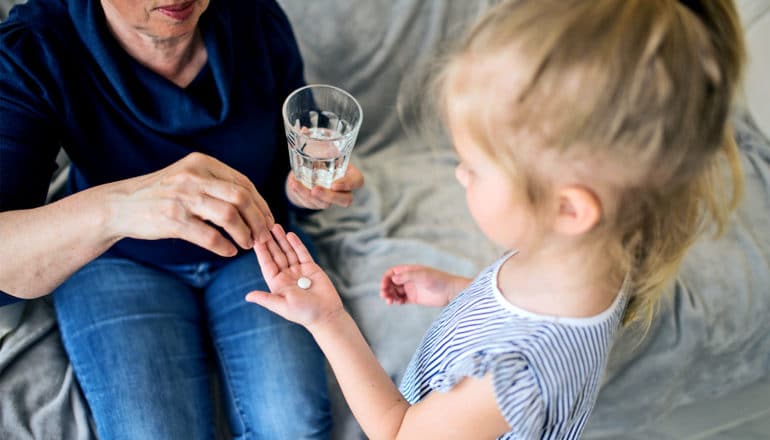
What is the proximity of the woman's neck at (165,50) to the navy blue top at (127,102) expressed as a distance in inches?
0.7

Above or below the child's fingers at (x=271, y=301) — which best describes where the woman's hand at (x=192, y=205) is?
above

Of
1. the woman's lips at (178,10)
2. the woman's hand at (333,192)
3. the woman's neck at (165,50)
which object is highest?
the woman's lips at (178,10)

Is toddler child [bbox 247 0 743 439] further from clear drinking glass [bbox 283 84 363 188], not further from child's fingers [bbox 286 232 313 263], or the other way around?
clear drinking glass [bbox 283 84 363 188]

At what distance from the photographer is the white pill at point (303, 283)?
0.87 metres

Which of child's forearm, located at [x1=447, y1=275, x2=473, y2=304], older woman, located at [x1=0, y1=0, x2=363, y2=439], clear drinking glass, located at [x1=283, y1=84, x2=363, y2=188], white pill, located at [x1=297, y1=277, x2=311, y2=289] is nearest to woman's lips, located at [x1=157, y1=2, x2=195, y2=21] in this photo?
older woman, located at [x1=0, y1=0, x2=363, y2=439]

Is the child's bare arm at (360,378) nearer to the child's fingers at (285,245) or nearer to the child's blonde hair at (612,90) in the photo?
the child's fingers at (285,245)

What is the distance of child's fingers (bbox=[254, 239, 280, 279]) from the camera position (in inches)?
34.8

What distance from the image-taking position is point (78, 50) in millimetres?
1013

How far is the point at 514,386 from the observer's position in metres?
0.70

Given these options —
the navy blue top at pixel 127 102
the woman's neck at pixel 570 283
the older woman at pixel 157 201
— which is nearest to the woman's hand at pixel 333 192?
the older woman at pixel 157 201

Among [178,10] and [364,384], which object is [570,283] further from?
[178,10]

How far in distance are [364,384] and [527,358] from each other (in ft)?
0.72

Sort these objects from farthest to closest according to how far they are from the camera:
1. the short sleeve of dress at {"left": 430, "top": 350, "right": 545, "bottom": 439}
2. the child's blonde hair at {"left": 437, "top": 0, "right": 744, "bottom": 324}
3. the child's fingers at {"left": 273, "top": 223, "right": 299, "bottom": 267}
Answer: the child's fingers at {"left": 273, "top": 223, "right": 299, "bottom": 267}, the short sleeve of dress at {"left": 430, "top": 350, "right": 545, "bottom": 439}, the child's blonde hair at {"left": 437, "top": 0, "right": 744, "bottom": 324}

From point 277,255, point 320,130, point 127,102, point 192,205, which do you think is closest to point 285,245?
point 277,255
